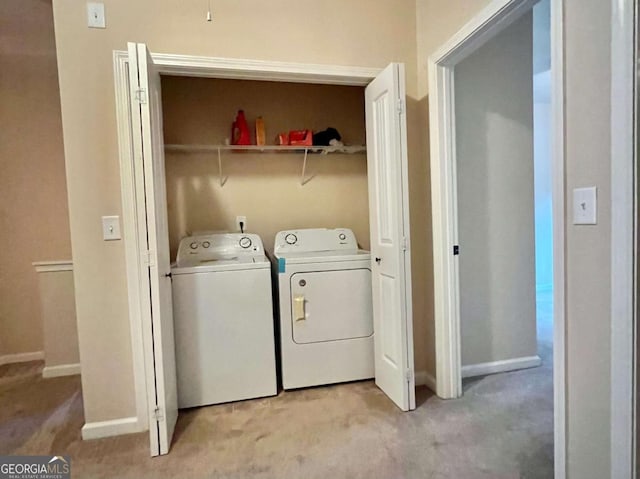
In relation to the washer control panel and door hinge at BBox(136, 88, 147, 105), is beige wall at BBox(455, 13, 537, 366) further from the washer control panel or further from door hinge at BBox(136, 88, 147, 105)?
door hinge at BBox(136, 88, 147, 105)

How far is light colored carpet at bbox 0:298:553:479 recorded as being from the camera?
1.64 meters

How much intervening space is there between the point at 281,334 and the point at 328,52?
1.79 meters

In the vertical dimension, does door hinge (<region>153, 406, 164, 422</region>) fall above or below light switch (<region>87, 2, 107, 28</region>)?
below

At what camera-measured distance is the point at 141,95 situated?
1.65 m

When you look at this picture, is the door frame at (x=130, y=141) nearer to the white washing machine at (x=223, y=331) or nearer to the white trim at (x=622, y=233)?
the white washing machine at (x=223, y=331)

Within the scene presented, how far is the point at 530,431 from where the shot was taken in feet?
6.15

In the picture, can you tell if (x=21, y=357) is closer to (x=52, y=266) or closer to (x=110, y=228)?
(x=52, y=266)

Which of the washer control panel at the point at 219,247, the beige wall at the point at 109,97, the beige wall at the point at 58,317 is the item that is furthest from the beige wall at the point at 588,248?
the beige wall at the point at 58,317

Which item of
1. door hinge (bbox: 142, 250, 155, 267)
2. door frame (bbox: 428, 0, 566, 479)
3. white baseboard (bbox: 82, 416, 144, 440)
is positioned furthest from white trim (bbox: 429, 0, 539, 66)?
white baseboard (bbox: 82, 416, 144, 440)

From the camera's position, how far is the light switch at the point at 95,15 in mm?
1879

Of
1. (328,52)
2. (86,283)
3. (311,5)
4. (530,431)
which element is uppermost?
(311,5)

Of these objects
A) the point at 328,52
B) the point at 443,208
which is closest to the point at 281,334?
the point at 443,208

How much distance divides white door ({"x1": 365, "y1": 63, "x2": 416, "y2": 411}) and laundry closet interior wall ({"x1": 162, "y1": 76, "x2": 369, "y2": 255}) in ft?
2.44

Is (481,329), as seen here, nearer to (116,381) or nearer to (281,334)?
(281,334)
